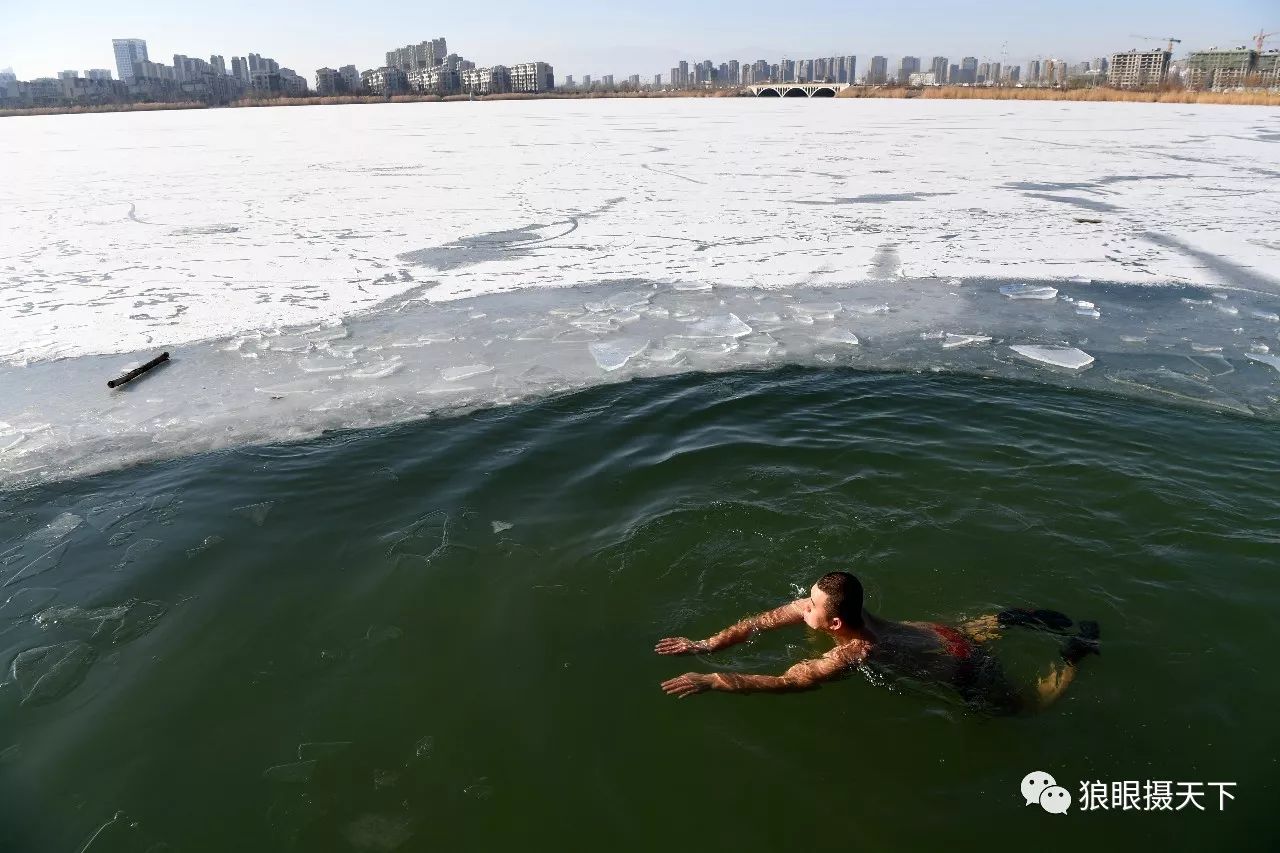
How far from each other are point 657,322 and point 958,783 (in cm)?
529

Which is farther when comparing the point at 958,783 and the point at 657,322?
the point at 657,322

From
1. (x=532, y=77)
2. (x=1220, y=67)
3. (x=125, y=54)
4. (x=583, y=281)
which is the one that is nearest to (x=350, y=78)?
(x=532, y=77)

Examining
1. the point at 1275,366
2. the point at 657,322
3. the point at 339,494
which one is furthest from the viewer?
the point at 657,322

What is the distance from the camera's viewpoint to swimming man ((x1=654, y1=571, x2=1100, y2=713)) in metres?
3.11

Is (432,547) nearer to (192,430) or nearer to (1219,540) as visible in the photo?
(192,430)

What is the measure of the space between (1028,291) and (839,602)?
6.39 m

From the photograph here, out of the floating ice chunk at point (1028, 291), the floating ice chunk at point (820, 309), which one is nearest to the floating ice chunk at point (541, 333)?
the floating ice chunk at point (820, 309)

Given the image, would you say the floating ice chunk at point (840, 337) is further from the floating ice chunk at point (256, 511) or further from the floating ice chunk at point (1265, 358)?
the floating ice chunk at point (256, 511)

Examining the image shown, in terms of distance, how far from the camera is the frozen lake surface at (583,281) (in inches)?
233

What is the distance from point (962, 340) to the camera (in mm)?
6828

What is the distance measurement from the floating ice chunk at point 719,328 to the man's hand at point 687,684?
4.33 meters

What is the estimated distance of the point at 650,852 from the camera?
2.49m

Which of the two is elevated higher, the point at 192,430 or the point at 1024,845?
the point at 192,430

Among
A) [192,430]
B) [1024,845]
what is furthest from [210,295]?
[1024,845]
